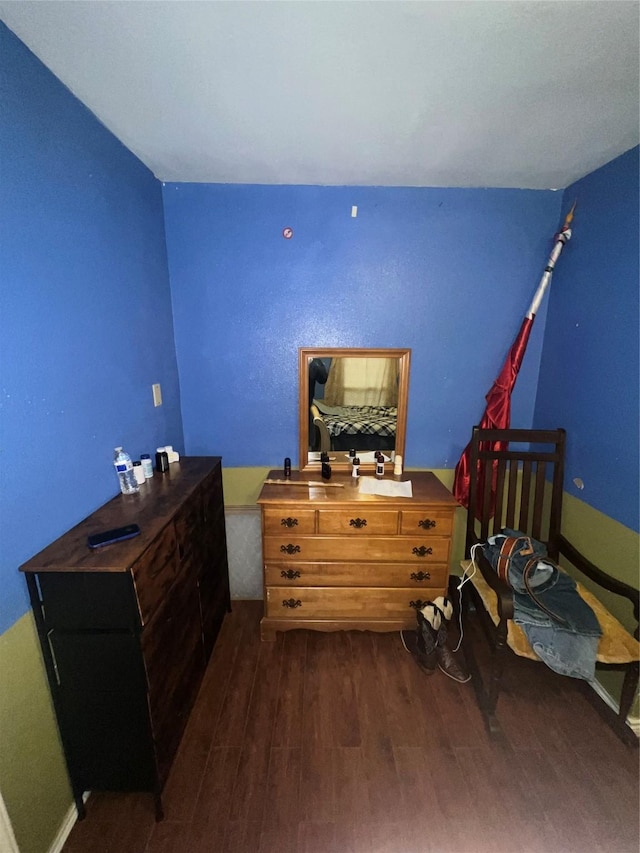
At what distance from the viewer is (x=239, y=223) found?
210cm

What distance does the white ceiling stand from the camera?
3.33ft

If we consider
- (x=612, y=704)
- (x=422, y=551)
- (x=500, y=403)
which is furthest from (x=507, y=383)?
(x=612, y=704)

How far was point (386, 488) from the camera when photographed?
211 centimetres

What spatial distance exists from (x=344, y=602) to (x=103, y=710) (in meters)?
1.27

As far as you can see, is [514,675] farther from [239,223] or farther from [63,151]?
[63,151]

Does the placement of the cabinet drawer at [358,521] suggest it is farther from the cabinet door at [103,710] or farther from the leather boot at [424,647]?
the cabinet door at [103,710]

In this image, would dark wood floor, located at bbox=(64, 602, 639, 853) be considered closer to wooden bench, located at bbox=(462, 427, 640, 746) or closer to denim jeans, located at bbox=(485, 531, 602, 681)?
wooden bench, located at bbox=(462, 427, 640, 746)

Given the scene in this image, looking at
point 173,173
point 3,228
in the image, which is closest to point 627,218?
point 173,173

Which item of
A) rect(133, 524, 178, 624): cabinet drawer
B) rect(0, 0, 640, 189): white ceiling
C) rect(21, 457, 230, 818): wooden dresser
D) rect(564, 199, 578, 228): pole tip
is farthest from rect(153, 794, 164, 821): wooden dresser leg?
rect(564, 199, 578, 228): pole tip

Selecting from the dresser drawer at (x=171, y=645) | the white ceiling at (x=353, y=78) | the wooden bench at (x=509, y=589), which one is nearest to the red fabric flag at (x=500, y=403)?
the wooden bench at (x=509, y=589)

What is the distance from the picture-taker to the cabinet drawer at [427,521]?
77.8 inches

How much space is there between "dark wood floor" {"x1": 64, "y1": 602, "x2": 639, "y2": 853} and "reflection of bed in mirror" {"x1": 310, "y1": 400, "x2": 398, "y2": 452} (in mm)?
1339

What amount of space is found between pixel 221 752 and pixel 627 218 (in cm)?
322

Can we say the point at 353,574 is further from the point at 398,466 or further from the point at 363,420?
the point at 363,420
